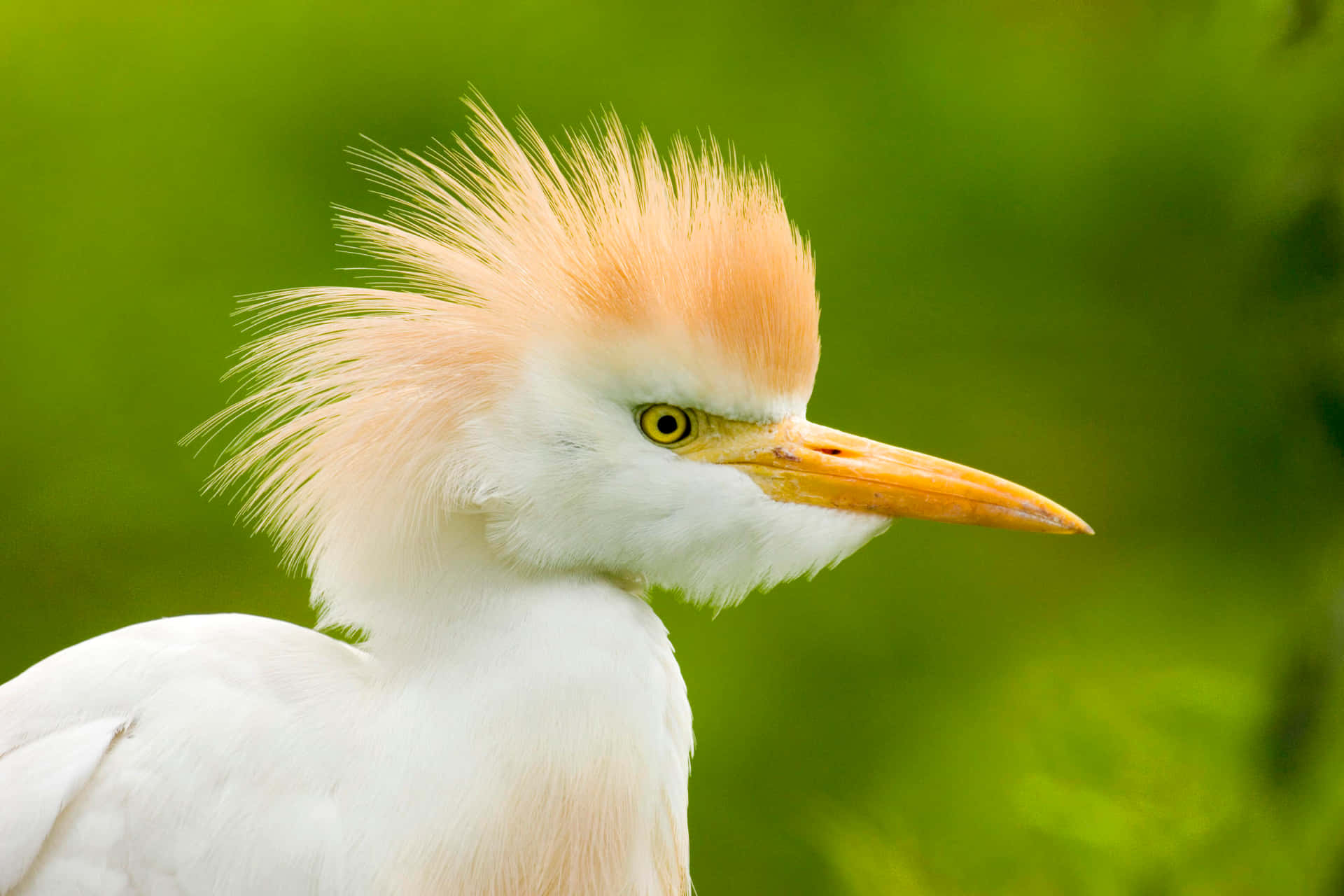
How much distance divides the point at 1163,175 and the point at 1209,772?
1.00m

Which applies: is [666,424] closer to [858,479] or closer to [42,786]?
[858,479]

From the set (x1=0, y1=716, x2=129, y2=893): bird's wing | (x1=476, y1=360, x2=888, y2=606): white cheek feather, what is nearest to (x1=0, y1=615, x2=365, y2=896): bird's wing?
(x1=0, y1=716, x2=129, y2=893): bird's wing

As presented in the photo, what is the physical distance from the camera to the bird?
0.68 metres

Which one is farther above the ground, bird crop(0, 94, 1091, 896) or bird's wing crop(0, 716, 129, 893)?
bird crop(0, 94, 1091, 896)

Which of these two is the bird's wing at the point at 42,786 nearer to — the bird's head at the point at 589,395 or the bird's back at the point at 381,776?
the bird's back at the point at 381,776

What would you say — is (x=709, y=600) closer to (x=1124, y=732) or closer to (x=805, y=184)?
(x=1124, y=732)

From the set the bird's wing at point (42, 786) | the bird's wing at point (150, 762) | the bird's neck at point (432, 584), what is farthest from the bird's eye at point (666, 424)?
the bird's wing at point (42, 786)

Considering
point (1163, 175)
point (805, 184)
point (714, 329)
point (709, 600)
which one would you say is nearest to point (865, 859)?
point (709, 600)

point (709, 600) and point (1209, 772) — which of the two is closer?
point (709, 600)

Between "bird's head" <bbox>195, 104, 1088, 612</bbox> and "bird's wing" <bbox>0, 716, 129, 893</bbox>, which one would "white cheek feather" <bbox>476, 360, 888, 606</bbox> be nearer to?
"bird's head" <bbox>195, 104, 1088, 612</bbox>

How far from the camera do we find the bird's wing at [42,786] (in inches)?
28.0

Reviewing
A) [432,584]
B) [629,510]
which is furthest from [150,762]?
[629,510]

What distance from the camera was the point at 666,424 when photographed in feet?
2.29

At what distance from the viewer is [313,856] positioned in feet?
2.28
